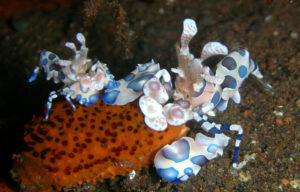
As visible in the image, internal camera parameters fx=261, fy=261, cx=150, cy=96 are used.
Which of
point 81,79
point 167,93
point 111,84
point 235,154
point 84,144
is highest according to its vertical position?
point 81,79

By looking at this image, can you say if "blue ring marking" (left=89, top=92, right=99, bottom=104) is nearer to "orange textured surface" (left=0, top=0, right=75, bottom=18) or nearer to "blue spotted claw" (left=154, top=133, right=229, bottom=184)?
"blue spotted claw" (left=154, top=133, right=229, bottom=184)

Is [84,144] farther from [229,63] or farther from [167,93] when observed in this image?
[229,63]

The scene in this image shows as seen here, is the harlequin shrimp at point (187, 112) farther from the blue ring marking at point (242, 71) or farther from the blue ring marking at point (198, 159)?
the blue ring marking at point (242, 71)

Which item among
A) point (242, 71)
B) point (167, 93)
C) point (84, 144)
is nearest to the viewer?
point (84, 144)

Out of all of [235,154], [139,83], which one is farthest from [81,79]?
[235,154]

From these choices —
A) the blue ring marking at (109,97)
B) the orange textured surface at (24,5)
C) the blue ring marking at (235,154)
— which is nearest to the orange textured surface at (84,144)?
the blue ring marking at (109,97)

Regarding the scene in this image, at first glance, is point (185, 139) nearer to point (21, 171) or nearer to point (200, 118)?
point (200, 118)

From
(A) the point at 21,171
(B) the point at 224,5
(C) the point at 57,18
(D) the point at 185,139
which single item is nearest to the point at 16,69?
(C) the point at 57,18
